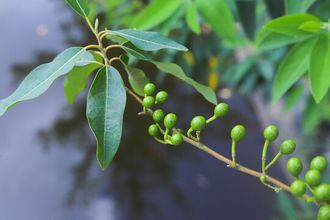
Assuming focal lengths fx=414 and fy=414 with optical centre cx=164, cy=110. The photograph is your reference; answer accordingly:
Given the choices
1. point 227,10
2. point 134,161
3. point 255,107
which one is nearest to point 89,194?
point 134,161

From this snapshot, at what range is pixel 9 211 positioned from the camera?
197cm

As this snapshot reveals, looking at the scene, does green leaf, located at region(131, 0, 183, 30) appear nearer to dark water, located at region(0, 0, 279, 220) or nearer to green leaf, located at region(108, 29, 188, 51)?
green leaf, located at region(108, 29, 188, 51)

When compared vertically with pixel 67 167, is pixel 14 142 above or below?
above

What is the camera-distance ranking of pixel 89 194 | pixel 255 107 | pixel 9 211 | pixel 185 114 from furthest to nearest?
pixel 255 107
pixel 185 114
pixel 89 194
pixel 9 211

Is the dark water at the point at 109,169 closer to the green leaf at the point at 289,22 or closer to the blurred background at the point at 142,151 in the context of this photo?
the blurred background at the point at 142,151

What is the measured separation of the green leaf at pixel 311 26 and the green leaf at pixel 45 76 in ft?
1.25

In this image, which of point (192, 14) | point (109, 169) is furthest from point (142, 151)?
point (192, 14)

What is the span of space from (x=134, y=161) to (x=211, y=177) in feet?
1.45

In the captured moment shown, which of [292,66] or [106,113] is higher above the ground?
[106,113]

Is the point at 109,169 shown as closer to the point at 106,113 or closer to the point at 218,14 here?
the point at 218,14

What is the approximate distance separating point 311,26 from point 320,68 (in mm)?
76

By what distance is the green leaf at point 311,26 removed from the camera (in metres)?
0.72

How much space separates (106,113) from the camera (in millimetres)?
536

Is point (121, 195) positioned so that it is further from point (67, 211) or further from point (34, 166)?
point (34, 166)
